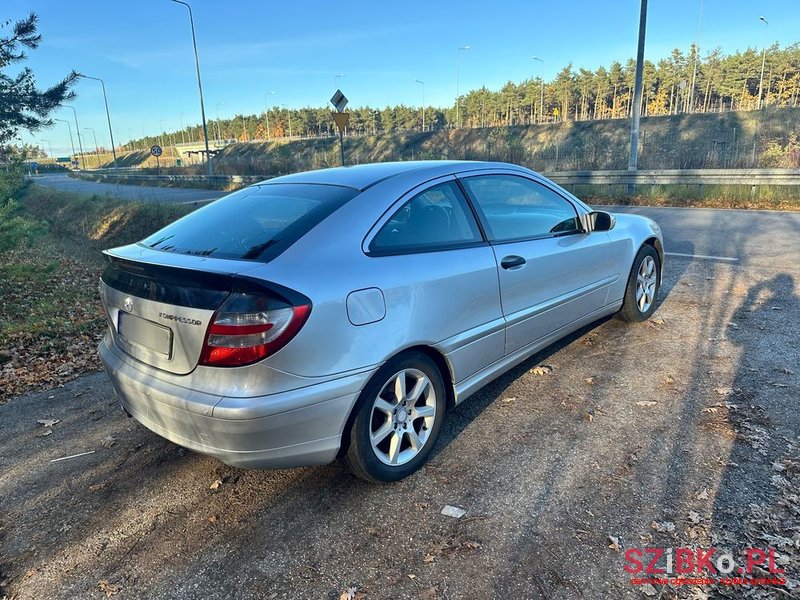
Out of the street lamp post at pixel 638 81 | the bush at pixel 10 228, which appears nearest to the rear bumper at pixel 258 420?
the bush at pixel 10 228

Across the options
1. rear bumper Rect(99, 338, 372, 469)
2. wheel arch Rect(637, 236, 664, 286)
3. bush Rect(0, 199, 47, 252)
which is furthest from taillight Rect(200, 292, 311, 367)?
bush Rect(0, 199, 47, 252)

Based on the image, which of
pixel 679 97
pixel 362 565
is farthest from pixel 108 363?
pixel 679 97

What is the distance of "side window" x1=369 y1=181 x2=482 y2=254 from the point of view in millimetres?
2795

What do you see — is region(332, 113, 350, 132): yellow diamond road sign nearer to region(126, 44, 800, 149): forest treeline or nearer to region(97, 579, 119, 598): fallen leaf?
region(97, 579, 119, 598): fallen leaf

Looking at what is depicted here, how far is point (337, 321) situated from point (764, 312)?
4.87 meters

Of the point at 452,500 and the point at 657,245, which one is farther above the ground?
the point at 657,245

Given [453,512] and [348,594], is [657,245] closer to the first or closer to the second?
[453,512]

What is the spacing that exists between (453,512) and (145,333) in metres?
1.74

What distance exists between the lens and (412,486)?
2773 millimetres

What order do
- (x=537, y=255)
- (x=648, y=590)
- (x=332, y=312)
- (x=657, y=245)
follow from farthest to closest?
1. (x=657, y=245)
2. (x=537, y=255)
3. (x=332, y=312)
4. (x=648, y=590)

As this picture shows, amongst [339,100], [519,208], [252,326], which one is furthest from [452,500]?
[339,100]

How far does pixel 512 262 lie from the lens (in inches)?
132

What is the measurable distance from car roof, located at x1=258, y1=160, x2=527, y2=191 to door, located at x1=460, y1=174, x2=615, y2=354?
126mm

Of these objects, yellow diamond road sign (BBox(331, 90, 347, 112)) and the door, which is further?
yellow diamond road sign (BBox(331, 90, 347, 112))
